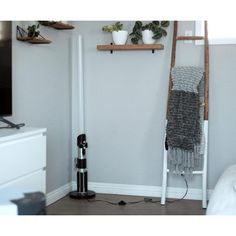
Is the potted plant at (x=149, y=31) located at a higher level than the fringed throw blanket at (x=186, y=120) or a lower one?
higher

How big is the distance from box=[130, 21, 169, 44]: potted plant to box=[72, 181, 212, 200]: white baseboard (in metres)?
1.39

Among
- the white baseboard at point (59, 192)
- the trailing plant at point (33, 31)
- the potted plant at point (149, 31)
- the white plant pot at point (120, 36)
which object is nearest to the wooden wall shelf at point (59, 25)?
the trailing plant at point (33, 31)

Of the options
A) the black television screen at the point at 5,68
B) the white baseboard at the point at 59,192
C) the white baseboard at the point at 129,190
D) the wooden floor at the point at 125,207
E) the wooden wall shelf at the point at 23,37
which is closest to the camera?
the black television screen at the point at 5,68

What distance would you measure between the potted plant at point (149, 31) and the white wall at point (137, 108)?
0.36 feet

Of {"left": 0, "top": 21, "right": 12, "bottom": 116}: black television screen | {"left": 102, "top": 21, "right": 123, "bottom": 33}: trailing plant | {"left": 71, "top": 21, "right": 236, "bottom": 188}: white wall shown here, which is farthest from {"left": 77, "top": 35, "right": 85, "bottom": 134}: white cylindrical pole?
{"left": 0, "top": 21, "right": 12, "bottom": 116}: black television screen

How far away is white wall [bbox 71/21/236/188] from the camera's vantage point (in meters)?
3.25

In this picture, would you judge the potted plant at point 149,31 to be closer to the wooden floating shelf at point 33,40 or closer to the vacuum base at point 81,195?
the wooden floating shelf at point 33,40

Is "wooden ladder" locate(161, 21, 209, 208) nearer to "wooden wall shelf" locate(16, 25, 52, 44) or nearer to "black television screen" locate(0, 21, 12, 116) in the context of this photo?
"wooden wall shelf" locate(16, 25, 52, 44)

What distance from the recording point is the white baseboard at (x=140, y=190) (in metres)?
3.37

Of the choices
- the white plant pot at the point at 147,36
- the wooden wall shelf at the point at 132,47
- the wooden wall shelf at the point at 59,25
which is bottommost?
the wooden wall shelf at the point at 132,47

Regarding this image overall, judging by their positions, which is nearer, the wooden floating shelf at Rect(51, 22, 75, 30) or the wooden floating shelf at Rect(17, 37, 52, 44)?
the wooden floating shelf at Rect(17, 37, 52, 44)

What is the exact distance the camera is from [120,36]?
3.31 metres

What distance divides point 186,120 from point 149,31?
869mm
